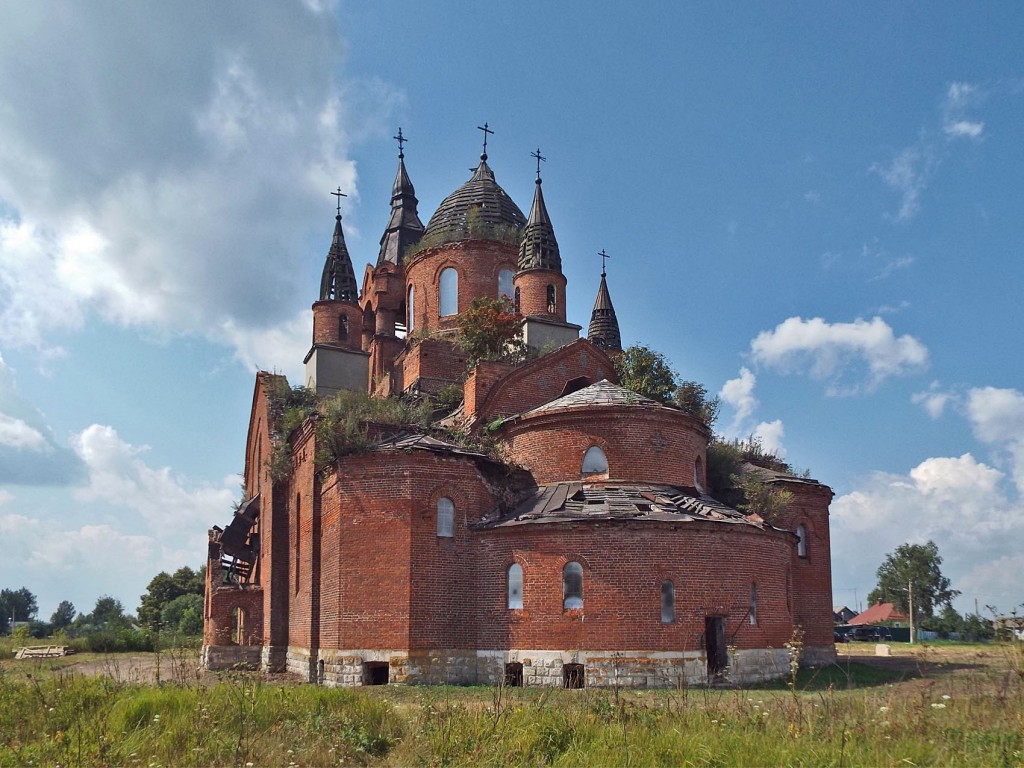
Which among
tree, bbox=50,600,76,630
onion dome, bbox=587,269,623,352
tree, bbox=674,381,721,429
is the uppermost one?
onion dome, bbox=587,269,623,352

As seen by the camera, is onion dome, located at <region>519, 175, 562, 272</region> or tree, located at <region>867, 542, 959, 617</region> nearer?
onion dome, located at <region>519, 175, 562, 272</region>

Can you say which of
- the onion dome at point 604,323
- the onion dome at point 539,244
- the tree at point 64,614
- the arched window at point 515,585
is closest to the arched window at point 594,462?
the arched window at point 515,585

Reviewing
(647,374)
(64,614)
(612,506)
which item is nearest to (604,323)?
(647,374)

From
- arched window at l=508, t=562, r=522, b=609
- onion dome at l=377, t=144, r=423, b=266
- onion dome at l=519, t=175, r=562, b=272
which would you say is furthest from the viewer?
onion dome at l=377, t=144, r=423, b=266

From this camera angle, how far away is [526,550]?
2052 cm

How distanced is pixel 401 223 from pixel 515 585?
81.0 feet

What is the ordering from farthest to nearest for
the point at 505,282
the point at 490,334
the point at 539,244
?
the point at 505,282 < the point at 539,244 < the point at 490,334

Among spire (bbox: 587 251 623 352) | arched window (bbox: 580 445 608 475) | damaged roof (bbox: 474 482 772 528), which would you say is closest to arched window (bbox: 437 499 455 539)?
damaged roof (bbox: 474 482 772 528)

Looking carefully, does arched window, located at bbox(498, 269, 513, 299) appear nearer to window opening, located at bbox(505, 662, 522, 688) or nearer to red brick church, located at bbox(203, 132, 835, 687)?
red brick church, located at bbox(203, 132, 835, 687)

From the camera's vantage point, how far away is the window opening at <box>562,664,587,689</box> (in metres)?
19.3

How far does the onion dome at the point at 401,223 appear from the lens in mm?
40344

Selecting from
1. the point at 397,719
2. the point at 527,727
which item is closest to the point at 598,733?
the point at 527,727

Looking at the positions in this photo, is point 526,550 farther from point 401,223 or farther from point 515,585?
point 401,223

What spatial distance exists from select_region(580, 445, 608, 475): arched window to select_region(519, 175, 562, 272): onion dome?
9623 millimetres
